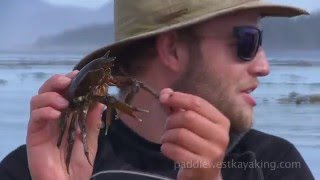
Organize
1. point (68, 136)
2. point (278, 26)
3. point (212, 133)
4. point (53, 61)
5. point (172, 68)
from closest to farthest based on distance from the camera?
point (212, 133)
point (68, 136)
point (172, 68)
point (278, 26)
point (53, 61)

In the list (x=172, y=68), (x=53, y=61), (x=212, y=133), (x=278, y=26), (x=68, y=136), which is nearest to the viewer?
(x=212, y=133)

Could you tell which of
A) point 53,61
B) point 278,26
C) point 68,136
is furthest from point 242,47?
point 53,61

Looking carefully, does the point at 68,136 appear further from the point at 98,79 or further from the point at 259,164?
the point at 259,164

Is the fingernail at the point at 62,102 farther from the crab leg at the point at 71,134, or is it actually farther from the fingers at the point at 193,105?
the fingers at the point at 193,105

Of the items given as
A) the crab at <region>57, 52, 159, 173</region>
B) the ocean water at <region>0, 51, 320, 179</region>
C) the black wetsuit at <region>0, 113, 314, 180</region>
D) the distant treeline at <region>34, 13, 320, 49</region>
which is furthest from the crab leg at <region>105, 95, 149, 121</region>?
the distant treeline at <region>34, 13, 320, 49</region>

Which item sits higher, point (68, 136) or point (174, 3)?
point (174, 3)

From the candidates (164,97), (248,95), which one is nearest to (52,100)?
(164,97)

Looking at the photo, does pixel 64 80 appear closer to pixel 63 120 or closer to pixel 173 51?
pixel 63 120
